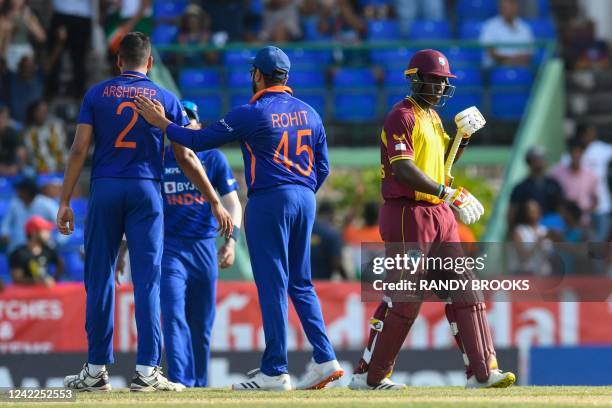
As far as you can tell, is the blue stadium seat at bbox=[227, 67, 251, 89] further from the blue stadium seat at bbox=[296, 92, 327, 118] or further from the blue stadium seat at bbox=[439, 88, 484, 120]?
the blue stadium seat at bbox=[439, 88, 484, 120]

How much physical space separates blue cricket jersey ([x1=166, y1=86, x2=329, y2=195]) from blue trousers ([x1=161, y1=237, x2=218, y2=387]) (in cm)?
164

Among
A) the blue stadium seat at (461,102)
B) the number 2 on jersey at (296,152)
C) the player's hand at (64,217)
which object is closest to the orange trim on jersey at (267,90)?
the number 2 on jersey at (296,152)

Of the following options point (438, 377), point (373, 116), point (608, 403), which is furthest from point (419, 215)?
point (373, 116)

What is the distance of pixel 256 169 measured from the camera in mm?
9703

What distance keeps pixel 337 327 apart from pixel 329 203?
259 cm

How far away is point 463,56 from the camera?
768 inches

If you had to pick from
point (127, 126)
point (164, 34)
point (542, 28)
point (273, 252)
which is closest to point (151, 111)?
point (127, 126)

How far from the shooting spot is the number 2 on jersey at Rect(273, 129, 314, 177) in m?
9.70

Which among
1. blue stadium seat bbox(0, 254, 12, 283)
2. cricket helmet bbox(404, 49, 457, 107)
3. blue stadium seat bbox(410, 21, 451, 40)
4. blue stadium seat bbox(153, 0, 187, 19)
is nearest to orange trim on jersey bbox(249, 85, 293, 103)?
cricket helmet bbox(404, 49, 457, 107)

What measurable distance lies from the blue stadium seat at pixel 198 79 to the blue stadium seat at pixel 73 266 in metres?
3.02

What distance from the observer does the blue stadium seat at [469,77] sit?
19280 millimetres

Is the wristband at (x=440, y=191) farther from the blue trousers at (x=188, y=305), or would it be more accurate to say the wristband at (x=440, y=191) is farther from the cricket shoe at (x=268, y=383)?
the blue trousers at (x=188, y=305)

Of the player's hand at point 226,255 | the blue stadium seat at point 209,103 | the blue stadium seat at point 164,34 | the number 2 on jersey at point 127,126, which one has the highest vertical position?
the blue stadium seat at point 164,34

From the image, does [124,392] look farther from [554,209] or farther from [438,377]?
[554,209]
